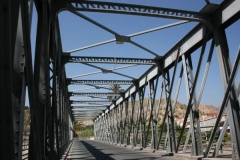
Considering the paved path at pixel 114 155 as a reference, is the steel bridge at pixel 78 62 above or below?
above

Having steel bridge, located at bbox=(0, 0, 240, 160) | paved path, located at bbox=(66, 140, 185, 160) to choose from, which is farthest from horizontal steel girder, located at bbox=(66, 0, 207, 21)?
paved path, located at bbox=(66, 140, 185, 160)

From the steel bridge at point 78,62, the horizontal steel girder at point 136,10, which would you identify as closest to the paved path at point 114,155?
the steel bridge at point 78,62

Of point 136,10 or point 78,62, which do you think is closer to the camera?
point 136,10

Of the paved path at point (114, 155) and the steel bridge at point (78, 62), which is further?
the paved path at point (114, 155)

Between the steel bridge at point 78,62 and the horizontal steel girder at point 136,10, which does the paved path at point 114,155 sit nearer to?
the steel bridge at point 78,62

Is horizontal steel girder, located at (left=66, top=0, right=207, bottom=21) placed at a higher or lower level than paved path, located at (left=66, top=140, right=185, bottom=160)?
higher

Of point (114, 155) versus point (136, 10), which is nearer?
point (136, 10)

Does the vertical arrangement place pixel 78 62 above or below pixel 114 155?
above

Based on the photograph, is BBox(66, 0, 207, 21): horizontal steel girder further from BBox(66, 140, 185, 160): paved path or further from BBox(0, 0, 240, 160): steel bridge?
BBox(66, 140, 185, 160): paved path

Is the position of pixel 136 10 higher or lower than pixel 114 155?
higher

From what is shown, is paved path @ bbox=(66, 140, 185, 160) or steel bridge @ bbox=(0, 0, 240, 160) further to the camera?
paved path @ bbox=(66, 140, 185, 160)

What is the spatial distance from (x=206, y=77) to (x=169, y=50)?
493cm

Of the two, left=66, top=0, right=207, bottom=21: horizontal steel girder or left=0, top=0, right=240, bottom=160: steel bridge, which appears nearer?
left=0, top=0, right=240, bottom=160: steel bridge

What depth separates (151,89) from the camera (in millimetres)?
19547
